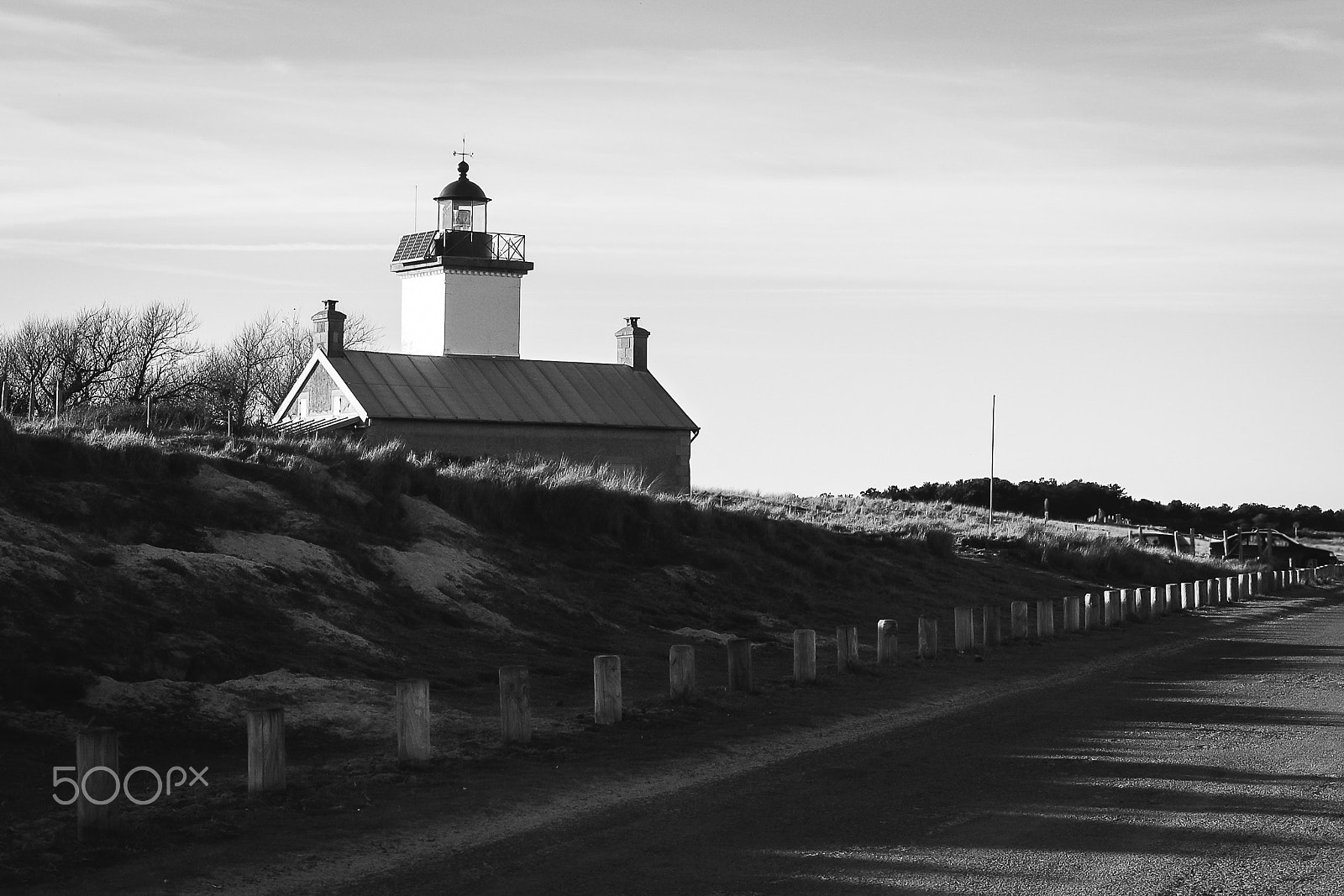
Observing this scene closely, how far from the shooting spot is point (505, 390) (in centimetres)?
4972

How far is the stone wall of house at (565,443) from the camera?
4588 centimetres

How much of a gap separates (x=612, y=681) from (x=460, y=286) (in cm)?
4267

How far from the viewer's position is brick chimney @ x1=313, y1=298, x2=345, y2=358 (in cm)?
4872

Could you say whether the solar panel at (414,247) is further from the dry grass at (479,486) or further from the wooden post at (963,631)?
the wooden post at (963,631)

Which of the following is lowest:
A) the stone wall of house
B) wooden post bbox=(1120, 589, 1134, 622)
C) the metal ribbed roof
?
wooden post bbox=(1120, 589, 1134, 622)

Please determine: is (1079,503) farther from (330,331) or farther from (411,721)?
(411,721)

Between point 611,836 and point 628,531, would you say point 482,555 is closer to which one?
point 628,531

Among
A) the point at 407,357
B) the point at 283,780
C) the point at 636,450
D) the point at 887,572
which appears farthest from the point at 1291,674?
the point at 407,357

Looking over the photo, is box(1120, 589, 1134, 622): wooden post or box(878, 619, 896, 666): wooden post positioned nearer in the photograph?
box(878, 619, 896, 666): wooden post

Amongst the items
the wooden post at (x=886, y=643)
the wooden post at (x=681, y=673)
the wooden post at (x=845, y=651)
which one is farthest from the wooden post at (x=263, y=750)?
the wooden post at (x=886, y=643)

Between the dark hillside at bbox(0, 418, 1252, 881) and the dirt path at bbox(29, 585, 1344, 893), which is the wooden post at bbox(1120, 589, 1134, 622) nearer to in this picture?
the dark hillside at bbox(0, 418, 1252, 881)

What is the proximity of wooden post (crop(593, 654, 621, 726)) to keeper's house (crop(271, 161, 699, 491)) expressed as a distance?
30.0 meters

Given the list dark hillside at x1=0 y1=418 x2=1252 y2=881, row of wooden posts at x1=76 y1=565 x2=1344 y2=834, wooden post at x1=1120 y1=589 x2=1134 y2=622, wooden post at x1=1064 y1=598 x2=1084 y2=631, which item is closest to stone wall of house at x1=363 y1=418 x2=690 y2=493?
dark hillside at x1=0 y1=418 x2=1252 y2=881

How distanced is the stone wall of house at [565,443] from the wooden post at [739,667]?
94.0 ft
